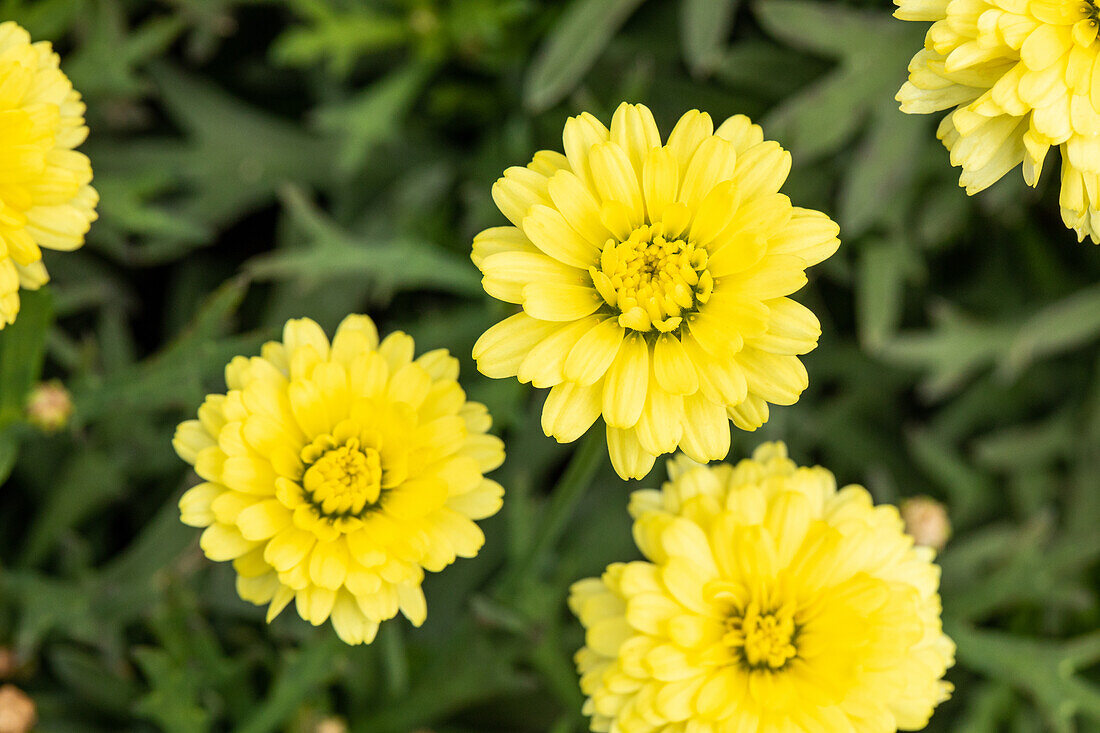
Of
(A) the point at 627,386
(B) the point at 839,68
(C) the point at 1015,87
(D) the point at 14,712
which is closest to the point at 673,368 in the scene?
(A) the point at 627,386

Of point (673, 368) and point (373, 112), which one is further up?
point (673, 368)

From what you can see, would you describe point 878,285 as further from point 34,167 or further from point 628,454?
point 34,167

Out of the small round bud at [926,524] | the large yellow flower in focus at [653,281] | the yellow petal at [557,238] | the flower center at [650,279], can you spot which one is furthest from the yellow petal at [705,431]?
the small round bud at [926,524]

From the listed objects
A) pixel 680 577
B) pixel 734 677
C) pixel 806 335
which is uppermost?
pixel 806 335

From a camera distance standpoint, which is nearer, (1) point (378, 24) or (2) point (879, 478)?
(2) point (879, 478)

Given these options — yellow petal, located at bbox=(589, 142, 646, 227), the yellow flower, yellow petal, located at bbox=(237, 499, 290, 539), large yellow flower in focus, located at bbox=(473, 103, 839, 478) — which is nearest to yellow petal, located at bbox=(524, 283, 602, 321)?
large yellow flower in focus, located at bbox=(473, 103, 839, 478)

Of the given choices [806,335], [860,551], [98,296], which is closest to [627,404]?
[806,335]

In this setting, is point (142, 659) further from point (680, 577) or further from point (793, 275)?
point (793, 275)
